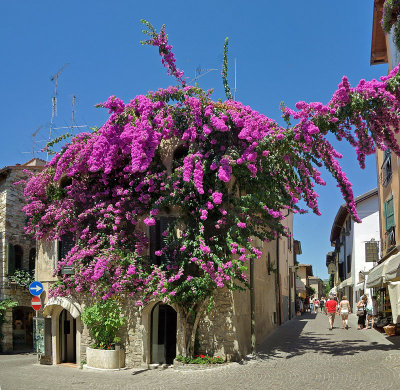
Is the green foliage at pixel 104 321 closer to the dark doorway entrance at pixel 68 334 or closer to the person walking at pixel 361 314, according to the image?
the dark doorway entrance at pixel 68 334

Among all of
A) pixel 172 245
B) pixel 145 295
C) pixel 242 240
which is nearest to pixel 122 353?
pixel 145 295

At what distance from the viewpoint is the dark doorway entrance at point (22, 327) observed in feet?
80.7

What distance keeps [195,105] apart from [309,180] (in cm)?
403

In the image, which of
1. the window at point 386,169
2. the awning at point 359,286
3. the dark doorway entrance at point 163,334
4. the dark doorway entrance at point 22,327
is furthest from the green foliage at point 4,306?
the awning at point 359,286

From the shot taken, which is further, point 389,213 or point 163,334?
point 389,213

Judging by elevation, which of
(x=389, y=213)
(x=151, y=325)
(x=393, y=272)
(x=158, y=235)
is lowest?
(x=151, y=325)

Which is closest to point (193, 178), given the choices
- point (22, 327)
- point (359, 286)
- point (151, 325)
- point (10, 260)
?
point (151, 325)

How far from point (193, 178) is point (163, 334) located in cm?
510

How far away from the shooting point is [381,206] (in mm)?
24875

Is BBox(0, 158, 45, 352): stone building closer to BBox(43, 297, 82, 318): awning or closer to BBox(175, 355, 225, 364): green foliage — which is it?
BBox(43, 297, 82, 318): awning

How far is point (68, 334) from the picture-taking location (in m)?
17.9

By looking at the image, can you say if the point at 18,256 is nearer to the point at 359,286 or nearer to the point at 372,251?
the point at 372,251

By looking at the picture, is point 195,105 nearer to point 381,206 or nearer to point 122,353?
point 122,353

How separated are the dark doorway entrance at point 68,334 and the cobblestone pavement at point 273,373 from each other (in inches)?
50.6
